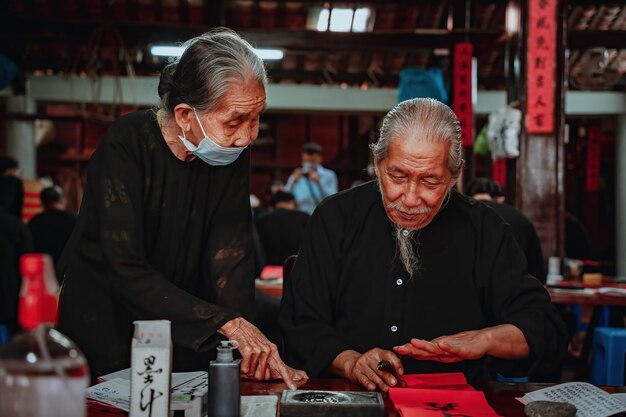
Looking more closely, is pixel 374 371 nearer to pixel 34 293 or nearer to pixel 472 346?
pixel 472 346

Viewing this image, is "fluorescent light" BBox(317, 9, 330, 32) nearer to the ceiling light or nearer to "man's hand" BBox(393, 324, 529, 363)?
the ceiling light

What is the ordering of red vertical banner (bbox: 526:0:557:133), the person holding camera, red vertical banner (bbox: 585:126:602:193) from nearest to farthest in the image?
red vertical banner (bbox: 526:0:557:133)
the person holding camera
red vertical banner (bbox: 585:126:602:193)

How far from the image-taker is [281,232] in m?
7.17

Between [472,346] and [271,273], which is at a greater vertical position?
[472,346]

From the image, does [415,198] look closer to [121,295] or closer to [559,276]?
[121,295]

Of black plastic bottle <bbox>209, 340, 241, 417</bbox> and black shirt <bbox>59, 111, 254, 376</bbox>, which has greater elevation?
black shirt <bbox>59, 111, 254, 376</bbox>

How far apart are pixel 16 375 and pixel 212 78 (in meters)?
1.31

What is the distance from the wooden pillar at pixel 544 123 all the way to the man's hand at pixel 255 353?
538 centimetres

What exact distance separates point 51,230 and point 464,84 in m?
5.04

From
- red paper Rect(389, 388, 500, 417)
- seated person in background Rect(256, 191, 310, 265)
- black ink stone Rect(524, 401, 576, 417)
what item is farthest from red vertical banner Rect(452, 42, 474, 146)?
black ink stone Rect(524, 401, 576, 417)

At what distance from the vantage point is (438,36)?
9.53 meters

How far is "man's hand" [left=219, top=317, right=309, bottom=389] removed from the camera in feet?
7.04

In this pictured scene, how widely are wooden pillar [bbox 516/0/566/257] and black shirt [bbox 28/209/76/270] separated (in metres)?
4.76

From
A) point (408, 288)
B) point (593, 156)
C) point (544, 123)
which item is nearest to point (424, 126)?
point (408, 288)
